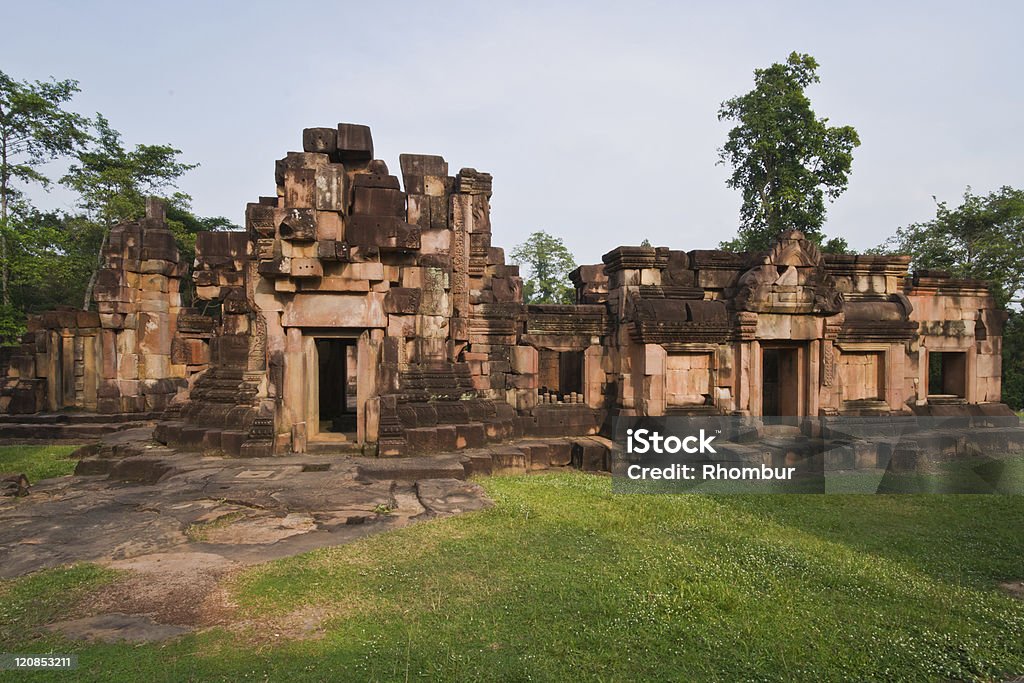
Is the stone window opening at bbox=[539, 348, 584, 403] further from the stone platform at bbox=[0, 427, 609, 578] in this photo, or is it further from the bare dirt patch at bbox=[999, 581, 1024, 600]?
the bare dirt patch at bbox=[999, 581, 1024, 600]

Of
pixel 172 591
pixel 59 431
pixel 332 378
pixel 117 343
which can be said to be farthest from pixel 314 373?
pixel 117 343

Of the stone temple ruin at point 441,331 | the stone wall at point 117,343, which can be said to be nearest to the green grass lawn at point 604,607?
the stone temple ruin at point 441,331

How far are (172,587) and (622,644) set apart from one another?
3091 mm

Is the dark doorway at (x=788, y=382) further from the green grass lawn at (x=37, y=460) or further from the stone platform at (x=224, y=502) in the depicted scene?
the green grass lawn at (x=37, y=460)

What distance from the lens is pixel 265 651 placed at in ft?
9.73

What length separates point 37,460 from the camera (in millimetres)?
9531

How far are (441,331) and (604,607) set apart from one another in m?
5.82

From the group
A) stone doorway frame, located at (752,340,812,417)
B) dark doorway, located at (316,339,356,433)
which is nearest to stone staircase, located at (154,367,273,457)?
dark doorway, located at (316,339,356,433)

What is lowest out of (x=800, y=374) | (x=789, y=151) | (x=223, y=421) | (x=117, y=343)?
(x=223, y=421)

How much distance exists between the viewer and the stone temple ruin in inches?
316

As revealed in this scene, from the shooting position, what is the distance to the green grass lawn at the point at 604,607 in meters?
2.90

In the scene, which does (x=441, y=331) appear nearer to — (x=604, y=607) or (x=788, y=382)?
(x=604, y=607)

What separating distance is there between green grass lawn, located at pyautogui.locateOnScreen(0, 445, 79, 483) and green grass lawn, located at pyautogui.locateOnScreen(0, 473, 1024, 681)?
5785 millimetres

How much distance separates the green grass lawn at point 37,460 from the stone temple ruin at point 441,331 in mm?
1591
